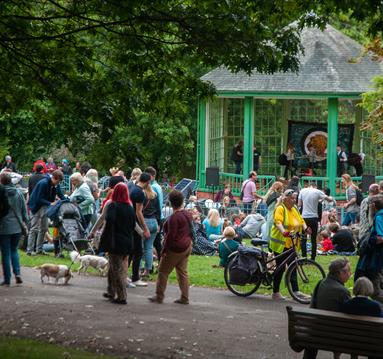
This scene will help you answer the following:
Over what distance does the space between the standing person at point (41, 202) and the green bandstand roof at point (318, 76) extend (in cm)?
1254

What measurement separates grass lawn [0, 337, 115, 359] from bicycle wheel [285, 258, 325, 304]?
16.9 ft

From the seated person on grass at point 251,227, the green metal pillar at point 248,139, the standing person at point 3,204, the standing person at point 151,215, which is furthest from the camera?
the green metal pillar at point 248,139

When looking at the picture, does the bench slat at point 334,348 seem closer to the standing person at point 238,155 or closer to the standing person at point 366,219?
the standing person at point 366,219

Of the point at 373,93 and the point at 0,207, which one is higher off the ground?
the point at 373,93

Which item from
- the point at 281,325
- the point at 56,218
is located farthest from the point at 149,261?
the point at 281,325

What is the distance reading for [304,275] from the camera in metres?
17.7

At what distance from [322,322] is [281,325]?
3809 mm

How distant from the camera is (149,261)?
19516 millimetres

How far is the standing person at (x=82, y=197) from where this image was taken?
75.3ft

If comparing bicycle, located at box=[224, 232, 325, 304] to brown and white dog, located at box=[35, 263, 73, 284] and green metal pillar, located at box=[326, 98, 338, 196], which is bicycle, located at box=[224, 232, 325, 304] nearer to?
brown and white dog, located at box=[35, 263, 73, 284]

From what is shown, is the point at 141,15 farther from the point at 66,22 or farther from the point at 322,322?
the point at 322,322

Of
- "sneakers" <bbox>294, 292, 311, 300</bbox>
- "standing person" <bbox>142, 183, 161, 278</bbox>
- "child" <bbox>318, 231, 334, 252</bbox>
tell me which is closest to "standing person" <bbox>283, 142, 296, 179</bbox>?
"child" <bbox>318, 231, 334, 252</bbox>

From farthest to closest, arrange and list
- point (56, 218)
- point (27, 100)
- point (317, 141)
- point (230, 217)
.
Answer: point (317, 141)
point (230, 217)
point (56, 218)
point (27, 100)

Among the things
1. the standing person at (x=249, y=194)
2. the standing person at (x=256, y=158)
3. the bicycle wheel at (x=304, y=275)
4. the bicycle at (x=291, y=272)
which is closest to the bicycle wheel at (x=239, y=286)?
the bicycle at (x=291, y=272)
